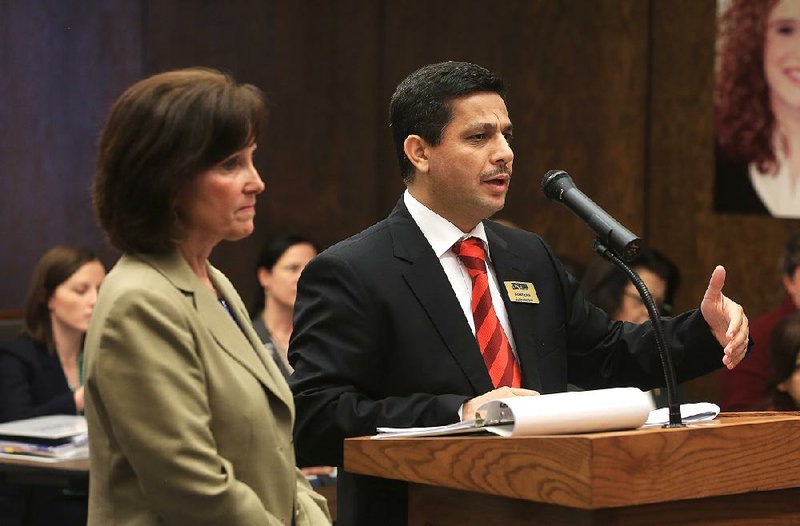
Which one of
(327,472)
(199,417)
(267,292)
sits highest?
(199,417)

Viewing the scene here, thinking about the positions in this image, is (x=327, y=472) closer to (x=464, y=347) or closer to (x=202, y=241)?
(x=464, y=347)

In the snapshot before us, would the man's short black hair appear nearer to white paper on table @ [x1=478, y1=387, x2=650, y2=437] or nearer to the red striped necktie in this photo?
the red striped necktie

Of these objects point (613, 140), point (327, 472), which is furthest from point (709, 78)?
point (327, 472)

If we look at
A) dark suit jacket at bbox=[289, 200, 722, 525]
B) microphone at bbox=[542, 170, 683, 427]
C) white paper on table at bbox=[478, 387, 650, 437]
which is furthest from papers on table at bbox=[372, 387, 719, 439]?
dark suit jacket at bbox=[289, 200, 722, 525]

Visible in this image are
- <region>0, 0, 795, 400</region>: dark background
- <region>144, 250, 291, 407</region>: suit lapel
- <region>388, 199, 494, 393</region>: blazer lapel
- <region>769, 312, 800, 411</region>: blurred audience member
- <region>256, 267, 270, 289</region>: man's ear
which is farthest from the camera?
<region>0, 0, 795, 400</region>: dark background

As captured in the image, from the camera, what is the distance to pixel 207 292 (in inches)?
84.7

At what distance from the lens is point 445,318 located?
2.80 m

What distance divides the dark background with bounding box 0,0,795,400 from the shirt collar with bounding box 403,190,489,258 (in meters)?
3.19

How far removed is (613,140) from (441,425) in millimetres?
4199

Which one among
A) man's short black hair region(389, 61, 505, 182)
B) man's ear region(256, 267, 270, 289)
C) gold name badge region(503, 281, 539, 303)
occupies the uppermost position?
man's short black hair region(389, 61, 505, 182)

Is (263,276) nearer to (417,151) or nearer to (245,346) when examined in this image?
(417,151)

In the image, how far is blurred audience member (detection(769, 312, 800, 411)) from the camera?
4516mm

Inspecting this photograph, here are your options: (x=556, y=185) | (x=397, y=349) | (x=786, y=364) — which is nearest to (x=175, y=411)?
(x=397, y=349)

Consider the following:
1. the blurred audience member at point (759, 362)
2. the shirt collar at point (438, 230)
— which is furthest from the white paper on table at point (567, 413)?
the blurred audience member at point (759, 362)
